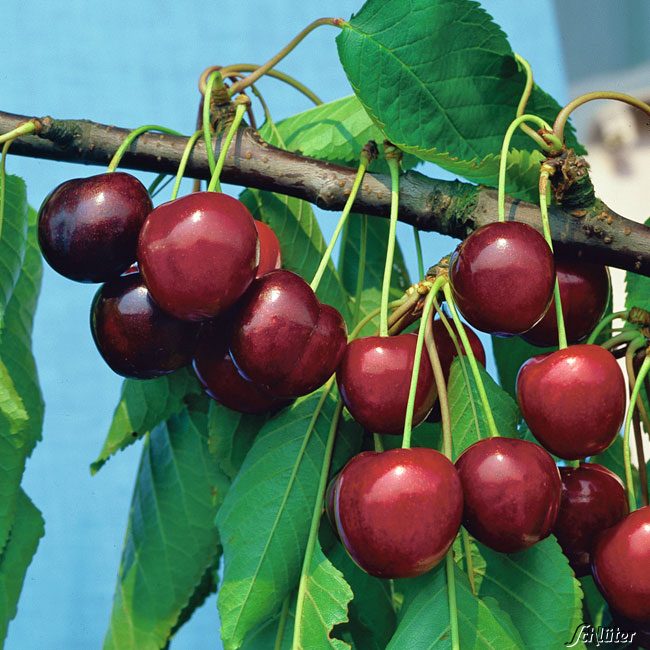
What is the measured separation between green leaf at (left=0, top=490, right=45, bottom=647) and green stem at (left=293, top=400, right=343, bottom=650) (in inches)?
8.3

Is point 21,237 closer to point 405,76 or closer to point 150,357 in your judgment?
point 150,357

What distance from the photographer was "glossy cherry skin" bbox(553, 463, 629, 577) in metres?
0.46

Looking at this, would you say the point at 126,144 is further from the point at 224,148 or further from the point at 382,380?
the point at 382,380

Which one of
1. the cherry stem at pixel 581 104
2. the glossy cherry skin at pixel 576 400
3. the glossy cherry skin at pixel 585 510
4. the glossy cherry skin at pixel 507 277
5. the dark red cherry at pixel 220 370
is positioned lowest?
the glossy cherry skin at pixel 585 510

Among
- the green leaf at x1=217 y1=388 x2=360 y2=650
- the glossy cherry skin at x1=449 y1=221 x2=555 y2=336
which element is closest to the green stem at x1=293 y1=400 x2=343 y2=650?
the green leaf at x1=217 y1=388 x2=360 y2=650

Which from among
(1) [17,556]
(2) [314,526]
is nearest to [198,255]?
(2) [314,526]

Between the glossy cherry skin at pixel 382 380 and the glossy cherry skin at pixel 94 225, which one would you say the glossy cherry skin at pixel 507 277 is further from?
the glossy cherry skin at pixel 94 225

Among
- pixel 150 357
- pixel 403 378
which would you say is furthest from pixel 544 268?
pixel 150 357

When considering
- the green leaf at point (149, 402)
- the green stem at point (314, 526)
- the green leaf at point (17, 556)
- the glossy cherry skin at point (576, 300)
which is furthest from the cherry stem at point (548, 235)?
the green leaf at point (17, 556)

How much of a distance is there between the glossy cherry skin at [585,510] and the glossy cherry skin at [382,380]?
92 millimetres

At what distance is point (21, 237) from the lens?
0.56 metres

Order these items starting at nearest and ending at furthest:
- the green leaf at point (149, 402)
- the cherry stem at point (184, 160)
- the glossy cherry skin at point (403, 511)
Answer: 1. the glossy cherry skin at point (403, 511)
2. the cherry stem at point (184, 160)
3. the green leaf at point (149, 402)

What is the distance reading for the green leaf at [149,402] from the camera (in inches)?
24.0

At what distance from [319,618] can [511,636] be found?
97 mm
